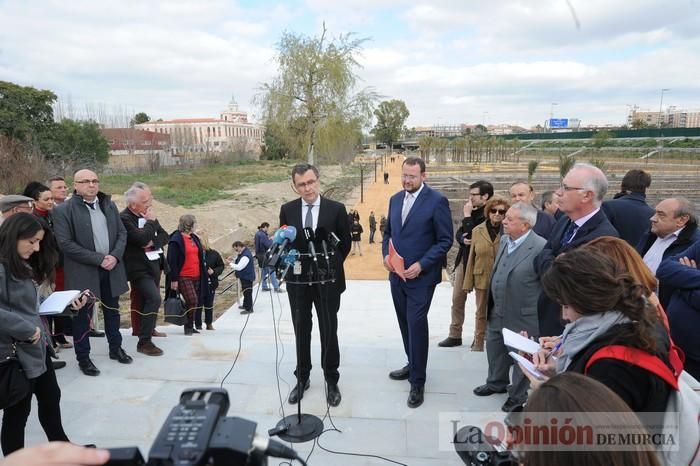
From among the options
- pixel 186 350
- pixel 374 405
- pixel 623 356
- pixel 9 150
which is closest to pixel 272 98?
pixel 9 150

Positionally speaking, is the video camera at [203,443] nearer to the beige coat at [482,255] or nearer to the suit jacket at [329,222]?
the suit jacket at [329,222]

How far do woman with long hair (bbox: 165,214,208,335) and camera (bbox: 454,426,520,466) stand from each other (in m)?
4.29

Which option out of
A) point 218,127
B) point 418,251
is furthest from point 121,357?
point 218,127

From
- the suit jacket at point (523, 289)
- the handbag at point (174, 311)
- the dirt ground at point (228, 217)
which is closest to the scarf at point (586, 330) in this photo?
the suit jacket at point (523, 289)

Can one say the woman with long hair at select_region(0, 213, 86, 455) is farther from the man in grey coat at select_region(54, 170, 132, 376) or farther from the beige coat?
the beige coat

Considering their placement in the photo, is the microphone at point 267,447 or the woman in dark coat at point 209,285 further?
the woman in dark coat at point 209,285

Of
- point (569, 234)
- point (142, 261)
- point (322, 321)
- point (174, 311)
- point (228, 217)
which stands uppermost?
point (569, 234)

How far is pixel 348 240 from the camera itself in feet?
11.3

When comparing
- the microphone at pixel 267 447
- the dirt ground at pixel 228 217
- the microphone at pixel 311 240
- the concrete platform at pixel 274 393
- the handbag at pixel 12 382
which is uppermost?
the microphone at pixel 311 240

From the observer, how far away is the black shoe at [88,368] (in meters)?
3.69

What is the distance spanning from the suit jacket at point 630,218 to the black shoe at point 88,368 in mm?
5185

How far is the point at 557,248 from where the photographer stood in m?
2.95

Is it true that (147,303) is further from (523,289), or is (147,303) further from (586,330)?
(586,330)

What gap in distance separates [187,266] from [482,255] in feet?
11.4
